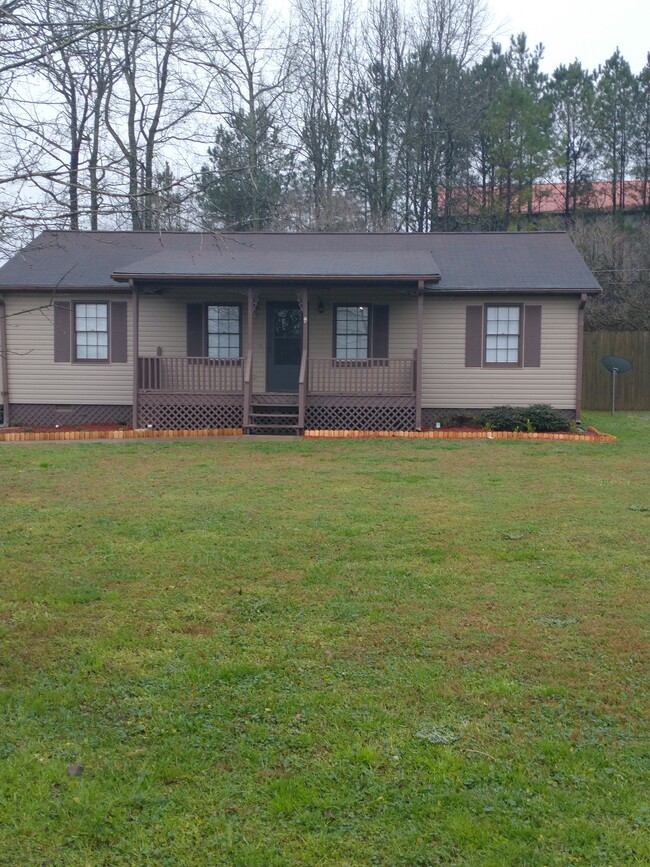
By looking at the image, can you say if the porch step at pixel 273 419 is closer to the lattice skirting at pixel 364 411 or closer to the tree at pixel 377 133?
the lattice skirting at pixel 364 411

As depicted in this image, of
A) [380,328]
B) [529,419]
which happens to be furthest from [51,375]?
[529,419]

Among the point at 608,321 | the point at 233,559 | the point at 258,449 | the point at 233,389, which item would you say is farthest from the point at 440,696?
the point at 608,321

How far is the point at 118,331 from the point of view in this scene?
17.1 meters

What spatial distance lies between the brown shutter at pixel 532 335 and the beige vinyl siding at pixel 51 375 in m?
7.98

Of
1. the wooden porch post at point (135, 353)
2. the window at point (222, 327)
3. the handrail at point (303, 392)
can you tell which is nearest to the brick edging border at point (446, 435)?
the handrail at point (303, 392)

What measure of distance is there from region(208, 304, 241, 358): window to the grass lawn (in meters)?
8.62

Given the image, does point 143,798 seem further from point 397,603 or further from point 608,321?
point 608,321

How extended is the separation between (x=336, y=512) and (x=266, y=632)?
348 centimetres

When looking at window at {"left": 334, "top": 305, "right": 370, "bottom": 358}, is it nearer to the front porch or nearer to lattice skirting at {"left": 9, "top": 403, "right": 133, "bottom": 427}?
the front porch

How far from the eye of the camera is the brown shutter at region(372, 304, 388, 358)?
663 inches

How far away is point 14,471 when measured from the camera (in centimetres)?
1110

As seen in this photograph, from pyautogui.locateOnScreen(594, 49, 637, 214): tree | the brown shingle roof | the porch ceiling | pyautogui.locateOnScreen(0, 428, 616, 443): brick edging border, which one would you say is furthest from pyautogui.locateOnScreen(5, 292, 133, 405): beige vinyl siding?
pyautogui.locateOnScreen(594, 49, 637, 214): tree

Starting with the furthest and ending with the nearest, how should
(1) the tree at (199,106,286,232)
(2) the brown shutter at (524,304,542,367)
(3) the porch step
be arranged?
(2) the brown shutter at (524,304,542,367)
(3) the porch step
(1) the tree at (199,106,286,232)

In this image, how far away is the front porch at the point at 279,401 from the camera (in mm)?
15781
